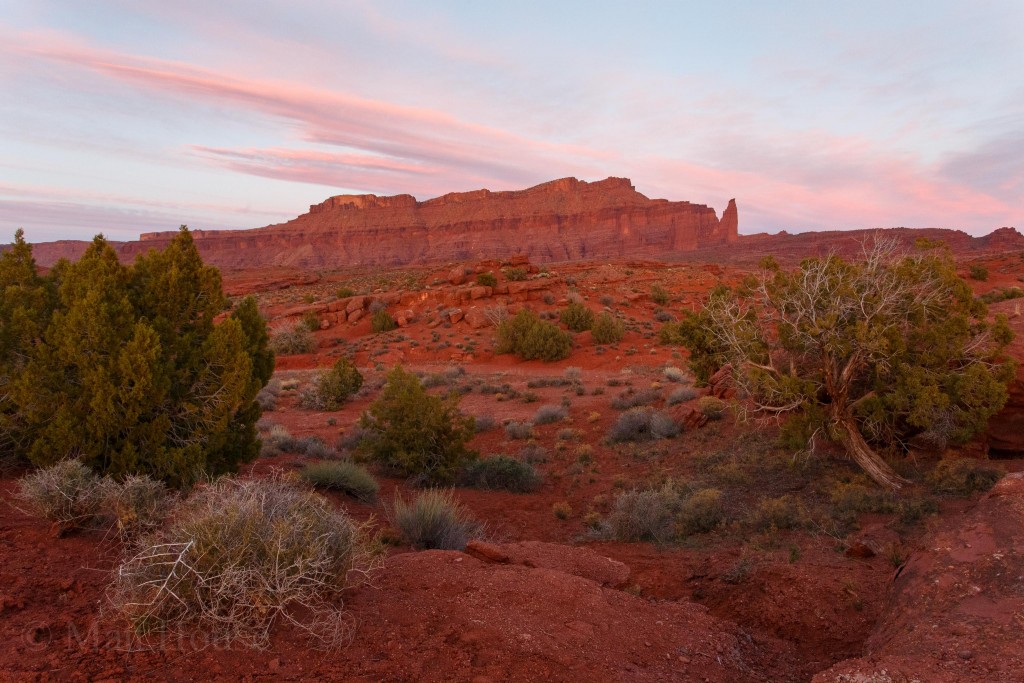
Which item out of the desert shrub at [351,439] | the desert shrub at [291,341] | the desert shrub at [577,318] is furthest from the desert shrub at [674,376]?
the desert shrub at [291,341]

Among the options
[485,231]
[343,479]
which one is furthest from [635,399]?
[485,231]

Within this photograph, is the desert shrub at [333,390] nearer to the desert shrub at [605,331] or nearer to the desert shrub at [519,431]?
the desert shrub at [519,431]

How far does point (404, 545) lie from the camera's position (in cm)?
709

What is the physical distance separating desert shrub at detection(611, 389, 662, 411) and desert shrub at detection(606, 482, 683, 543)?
7.16 meters

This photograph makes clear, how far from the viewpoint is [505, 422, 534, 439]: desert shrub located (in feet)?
47.7

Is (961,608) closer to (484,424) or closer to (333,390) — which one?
(484,424)

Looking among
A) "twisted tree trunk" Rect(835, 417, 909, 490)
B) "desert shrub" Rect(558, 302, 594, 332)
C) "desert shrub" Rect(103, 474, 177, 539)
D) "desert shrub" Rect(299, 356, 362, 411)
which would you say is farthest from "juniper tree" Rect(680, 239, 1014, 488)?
"desert shrub" Rect(558, 302, 594, 332)

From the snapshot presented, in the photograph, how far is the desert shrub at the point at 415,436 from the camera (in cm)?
1114

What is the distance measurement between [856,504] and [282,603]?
7211mm

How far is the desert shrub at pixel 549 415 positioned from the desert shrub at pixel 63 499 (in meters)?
10.8

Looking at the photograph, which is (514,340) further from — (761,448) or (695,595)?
(695,595)

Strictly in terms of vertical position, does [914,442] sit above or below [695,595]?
above

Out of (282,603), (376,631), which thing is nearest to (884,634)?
(376,631)

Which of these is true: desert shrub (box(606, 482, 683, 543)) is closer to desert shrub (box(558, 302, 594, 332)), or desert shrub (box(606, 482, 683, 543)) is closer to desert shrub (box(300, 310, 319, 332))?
desert shrub (box(558, 302, 594, 332))
